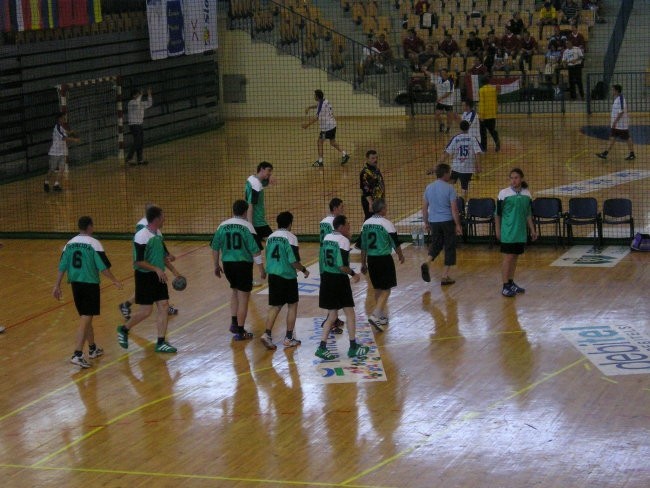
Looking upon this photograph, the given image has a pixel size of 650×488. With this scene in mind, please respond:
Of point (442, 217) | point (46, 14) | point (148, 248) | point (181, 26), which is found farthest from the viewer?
point (181, 26)

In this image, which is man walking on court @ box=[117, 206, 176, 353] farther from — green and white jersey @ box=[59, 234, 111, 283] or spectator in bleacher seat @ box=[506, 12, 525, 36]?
spectator in bleacher seat @ box=[506, 12, 525, 36]

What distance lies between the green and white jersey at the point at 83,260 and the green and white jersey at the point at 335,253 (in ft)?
8.40

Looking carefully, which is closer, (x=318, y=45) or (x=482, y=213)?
(x=482, y=213)

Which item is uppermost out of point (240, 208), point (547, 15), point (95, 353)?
point (547, 15)

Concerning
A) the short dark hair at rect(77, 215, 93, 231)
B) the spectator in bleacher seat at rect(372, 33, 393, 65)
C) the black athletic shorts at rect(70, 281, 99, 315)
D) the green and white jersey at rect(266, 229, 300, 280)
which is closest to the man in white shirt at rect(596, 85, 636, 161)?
the spectator in bleacher seat at rect(372, 33, 393, 65)

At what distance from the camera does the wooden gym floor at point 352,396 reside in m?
10.9

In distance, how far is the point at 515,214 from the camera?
644 inches

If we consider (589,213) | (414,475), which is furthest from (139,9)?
(414,475)

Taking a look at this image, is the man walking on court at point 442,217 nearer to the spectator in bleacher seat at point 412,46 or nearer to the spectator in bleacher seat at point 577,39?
the spectator in bleacher seat at point 577,39

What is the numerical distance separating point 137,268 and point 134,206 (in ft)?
34.7

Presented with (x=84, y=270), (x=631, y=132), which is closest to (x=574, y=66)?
(x=631, y=132)

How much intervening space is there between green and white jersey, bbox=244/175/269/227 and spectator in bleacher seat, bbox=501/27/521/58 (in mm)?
20869

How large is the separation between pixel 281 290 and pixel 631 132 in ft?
64.4

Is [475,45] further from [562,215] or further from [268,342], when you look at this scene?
[268,342]
